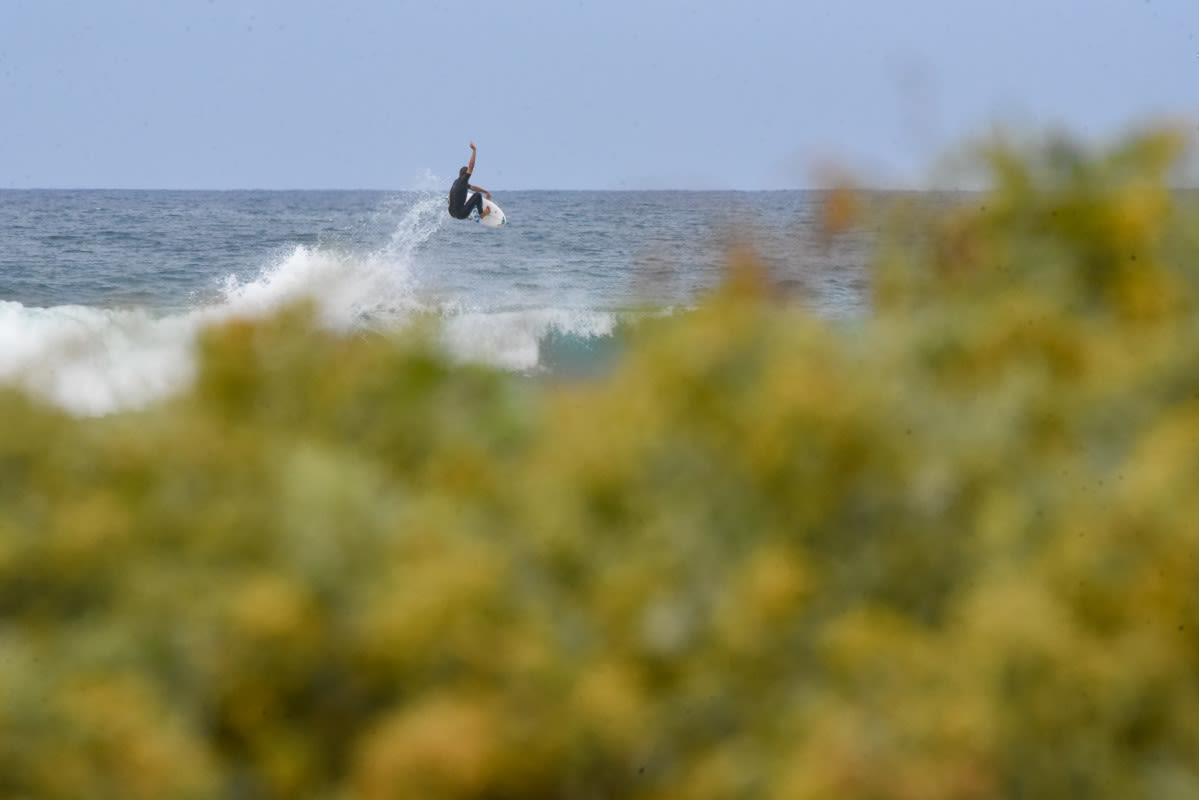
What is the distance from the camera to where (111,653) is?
128 centimetres

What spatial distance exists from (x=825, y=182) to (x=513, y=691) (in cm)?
117

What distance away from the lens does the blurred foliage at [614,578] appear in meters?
1.23

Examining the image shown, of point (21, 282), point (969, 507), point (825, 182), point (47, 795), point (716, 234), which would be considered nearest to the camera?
point (47, 795)

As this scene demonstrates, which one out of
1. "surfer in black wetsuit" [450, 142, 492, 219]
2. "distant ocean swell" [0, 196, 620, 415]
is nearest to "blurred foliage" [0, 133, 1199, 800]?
"distant ocean swell" [0, 196, 620, 415]

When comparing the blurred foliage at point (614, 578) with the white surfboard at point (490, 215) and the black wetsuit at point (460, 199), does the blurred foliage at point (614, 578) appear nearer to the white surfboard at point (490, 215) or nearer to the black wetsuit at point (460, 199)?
the black wetsuit at point (460, 199)

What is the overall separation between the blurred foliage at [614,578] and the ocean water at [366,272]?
115mm

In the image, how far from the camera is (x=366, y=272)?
2.08 m

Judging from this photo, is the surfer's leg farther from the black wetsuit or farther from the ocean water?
the ocean water

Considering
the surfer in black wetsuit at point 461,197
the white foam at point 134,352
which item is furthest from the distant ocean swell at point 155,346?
the surfer in black wetsuit at point 461,197

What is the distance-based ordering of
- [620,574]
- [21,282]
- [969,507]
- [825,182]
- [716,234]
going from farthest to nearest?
1. [21,282]
2. [825,182]
3. [716,234]
4. [969,507]
5. [620,574]

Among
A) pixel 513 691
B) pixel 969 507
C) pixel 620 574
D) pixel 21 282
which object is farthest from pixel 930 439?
pixel 21 282

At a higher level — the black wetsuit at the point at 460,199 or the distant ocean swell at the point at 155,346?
the black wetsuit at the point at 460,199

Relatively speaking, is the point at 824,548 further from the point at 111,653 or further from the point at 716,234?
the point at 111,653

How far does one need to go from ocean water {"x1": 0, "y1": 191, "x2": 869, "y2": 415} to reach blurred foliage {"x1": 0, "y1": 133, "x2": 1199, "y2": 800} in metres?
0.12
